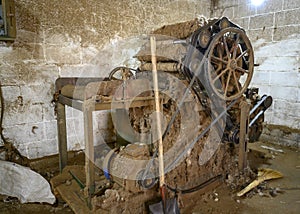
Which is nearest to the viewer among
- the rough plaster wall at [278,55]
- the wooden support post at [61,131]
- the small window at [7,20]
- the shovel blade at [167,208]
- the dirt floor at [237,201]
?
the shovel blade at [167,208]

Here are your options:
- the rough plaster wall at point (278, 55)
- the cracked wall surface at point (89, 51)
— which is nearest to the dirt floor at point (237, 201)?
the cracked wall surface at point (89, 51)

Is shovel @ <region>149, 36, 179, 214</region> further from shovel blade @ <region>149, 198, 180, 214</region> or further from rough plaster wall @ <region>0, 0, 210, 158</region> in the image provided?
rough plaster wall @ <region>0, 0, 210, 158</region>

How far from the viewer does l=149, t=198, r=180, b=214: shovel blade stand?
6.72 ft

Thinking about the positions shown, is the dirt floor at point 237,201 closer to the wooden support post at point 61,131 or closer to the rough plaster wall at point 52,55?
the wooden support post at point 61,131

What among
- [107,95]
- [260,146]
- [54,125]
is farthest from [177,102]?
[260,146]

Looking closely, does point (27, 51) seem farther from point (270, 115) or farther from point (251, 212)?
point (270, 115)

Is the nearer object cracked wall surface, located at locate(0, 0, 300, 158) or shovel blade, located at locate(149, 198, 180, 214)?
shovel blade, located at locate(149, 198, 180, 214)

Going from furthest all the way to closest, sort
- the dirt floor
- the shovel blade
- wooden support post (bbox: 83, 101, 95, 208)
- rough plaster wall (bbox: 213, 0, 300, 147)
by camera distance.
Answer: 1. rough plaster wall (bbox: 213, 0, 300, 147)
2. the dirt floor
3. the shovel blade
4. wooden support post (bbox: 83, 101, 95, 208)

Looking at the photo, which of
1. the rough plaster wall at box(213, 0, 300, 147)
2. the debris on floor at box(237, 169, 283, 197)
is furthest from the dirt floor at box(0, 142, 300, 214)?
the rough plaster wall at box(213, 0, 300, 147)

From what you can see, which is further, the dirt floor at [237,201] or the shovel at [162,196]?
the dirt floor at [237,201]

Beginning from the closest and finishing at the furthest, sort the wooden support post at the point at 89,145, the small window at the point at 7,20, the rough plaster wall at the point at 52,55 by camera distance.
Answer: the wooden support post at the point at 89,145 → the small window at the point at 7,20 → the rough plaster wall at the point at 52,55

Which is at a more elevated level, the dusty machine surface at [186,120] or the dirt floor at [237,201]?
the dusty machine surface at [186,120]

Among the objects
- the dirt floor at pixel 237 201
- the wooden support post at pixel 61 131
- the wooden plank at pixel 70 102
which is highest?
the wooden plank at pixel 70 102

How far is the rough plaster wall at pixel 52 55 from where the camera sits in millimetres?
2951
